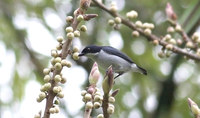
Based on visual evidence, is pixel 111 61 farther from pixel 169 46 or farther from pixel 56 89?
pixel 56 89

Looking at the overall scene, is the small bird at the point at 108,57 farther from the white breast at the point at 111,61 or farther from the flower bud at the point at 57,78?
the flower bud at the point at 57,78

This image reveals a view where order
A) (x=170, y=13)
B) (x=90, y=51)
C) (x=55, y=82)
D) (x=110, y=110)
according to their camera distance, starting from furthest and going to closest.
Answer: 1. (x=170, y=13)
2. (x=90, y=51)
3. (x=55, y=82)
4. (x=110, y=110)

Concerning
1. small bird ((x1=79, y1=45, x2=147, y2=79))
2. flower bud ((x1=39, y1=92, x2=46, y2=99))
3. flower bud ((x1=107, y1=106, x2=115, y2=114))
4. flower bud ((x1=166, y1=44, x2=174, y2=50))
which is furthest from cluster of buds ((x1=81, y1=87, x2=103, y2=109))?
flower bud ((x1=166, y1=44, x2=174, y2=50))

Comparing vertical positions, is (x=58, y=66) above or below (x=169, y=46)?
below

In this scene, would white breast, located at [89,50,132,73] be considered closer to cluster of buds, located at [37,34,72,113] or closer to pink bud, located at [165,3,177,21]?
pink bud, located at [165,3,177,21]

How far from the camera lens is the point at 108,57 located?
2.36 metres

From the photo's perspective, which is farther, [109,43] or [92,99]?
[109,43]

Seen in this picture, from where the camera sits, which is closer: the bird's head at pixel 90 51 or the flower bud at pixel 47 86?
the flower bud at pixel 47 86

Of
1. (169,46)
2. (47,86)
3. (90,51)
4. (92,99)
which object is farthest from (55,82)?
(169,46)

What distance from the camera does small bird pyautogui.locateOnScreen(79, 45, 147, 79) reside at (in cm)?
229

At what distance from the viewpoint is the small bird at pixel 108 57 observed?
7.52ft

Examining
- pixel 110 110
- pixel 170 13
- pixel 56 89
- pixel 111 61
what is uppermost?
pixel 170 13

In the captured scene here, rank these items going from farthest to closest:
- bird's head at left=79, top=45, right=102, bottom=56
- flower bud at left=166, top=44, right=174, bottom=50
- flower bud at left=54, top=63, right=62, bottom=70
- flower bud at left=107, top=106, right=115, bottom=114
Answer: flower bud at left=166, top=44, right=174, bottom=50
bird's head at left=79, top=45, right=102, bottom=56
flower bud at left=54, top=63, right=62, bottom=70
flower bud at left=107, top=106, right=115, bottom=114

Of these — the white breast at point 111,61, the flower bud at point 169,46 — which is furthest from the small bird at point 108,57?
the flower bud at point 169,46
